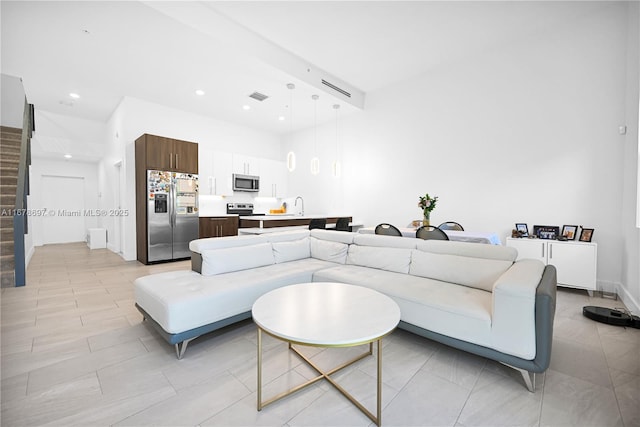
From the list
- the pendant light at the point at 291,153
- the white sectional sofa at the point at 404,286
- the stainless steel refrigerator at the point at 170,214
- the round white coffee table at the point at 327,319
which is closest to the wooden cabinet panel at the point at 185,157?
the stainless steel refrigerator at the point at 170,214

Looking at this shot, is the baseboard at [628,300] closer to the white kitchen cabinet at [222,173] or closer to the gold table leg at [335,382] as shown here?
the gold table leg at [335,382]

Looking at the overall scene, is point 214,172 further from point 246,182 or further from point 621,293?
point 621,293

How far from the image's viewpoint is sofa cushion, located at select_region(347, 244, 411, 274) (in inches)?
107

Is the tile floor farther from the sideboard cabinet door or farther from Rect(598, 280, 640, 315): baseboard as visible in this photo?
the sideboard cabinet door

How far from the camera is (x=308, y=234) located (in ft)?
12.0

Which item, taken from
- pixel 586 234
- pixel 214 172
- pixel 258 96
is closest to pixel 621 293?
pixel 586 234

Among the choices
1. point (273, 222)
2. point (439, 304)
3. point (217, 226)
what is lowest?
point (439, 304)

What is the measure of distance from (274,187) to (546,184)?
5.84 meters

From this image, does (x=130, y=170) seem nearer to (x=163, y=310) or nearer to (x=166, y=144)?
(x=166, y=144)

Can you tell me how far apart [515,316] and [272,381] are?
156cm

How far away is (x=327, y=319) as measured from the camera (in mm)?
1472

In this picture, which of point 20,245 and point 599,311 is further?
point 20,245

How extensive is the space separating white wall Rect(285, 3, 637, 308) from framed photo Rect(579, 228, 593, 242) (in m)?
0.16

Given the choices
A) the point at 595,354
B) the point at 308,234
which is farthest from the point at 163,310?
the point at 595,354
